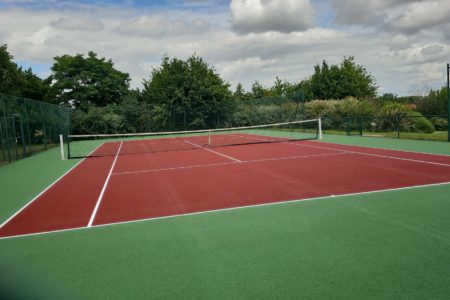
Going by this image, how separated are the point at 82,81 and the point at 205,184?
42230 millimetres

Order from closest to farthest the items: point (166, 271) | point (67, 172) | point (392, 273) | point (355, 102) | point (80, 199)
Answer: point (392, 273), point (166, 271), point (80, 199), point (67, 172), point (355, 102)

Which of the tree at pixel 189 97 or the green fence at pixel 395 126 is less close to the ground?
the tree at pixel 189 97

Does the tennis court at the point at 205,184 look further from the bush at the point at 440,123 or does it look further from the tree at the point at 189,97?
the tree at the point at 189,97

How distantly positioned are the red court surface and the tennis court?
0.02m

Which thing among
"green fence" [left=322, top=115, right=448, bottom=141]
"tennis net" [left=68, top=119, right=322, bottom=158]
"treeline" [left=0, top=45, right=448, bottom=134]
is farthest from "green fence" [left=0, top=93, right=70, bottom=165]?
"green fence" [left=322, top=115, right=448, bottom=141]

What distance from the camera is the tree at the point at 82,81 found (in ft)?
155

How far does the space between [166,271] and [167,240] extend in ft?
3.88

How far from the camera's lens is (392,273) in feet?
14.3

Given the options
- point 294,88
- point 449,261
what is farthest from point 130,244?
point 294,88

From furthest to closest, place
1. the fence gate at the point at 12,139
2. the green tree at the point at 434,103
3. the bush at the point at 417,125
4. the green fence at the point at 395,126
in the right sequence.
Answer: the green tree at the point at 434,103 < the bush at the point at 417,125 < the green fence at the point at 395,126 < the fence gate at the point at 12,139

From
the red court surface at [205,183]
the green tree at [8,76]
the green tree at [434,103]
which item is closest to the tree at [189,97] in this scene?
the green tree at [8,76]

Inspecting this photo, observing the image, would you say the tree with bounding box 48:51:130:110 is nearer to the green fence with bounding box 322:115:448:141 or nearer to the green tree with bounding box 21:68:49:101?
the green tree with bounding box 21:68:49:101

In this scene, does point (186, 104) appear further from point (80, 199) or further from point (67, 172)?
point (80, 199)

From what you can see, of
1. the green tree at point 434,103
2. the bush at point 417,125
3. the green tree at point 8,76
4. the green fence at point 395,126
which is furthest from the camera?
the green tree at point 8,76
